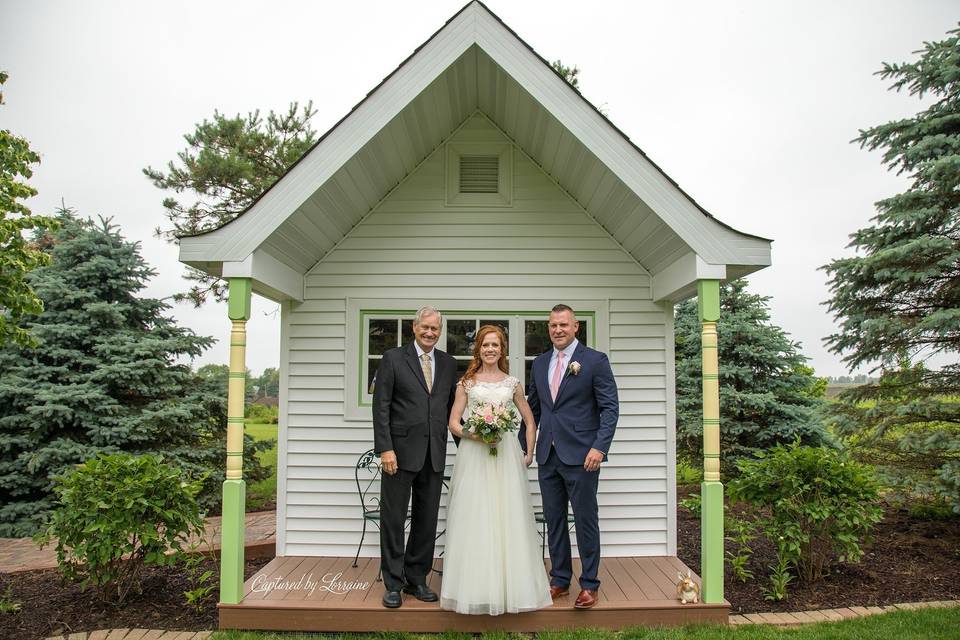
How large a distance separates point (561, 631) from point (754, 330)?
5.83 meters

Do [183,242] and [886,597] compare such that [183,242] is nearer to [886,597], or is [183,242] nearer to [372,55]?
[886,597]

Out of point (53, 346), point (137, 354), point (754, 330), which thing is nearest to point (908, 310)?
point (754, 330)

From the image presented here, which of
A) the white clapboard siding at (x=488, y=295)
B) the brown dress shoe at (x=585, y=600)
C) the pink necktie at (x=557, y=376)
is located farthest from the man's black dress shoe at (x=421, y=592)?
the pink necktie at (x=557, y=376)

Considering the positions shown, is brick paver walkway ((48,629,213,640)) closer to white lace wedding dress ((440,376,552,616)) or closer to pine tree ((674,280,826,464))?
white lace wedding dress ((440,376,552,616))

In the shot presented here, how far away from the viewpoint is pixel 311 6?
40.9 feet

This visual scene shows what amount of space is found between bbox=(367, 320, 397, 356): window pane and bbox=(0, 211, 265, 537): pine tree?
3.47 meters

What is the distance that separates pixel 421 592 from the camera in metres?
4.09

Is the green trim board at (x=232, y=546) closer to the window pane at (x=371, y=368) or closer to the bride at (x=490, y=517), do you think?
the bride at (x=490, y=517)

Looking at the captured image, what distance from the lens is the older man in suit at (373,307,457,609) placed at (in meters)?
4.04

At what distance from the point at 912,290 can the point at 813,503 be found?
11.4 feet

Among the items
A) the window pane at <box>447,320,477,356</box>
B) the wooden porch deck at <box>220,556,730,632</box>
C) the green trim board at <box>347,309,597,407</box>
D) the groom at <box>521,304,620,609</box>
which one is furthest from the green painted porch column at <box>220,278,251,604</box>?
the groom at <box>521,304,620,609</box>

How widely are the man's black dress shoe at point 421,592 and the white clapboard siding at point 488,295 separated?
1275mm

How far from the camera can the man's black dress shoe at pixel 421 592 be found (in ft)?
13.3

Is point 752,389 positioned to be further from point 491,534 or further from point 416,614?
point 416,614
